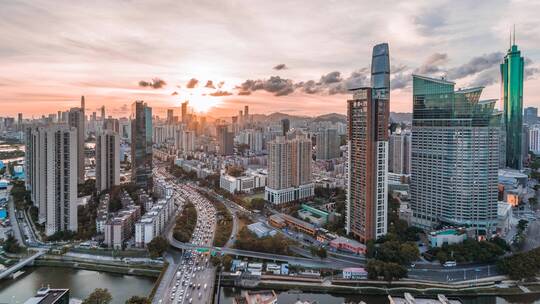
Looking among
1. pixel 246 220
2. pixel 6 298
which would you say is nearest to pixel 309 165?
pixel 246 220

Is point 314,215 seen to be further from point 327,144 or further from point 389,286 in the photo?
point 327,144

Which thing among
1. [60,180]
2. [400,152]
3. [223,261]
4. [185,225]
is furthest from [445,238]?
[60,180]

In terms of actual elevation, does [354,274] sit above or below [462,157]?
below

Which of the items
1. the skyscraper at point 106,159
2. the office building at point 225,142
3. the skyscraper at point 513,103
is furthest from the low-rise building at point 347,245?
the office building at point 225,142

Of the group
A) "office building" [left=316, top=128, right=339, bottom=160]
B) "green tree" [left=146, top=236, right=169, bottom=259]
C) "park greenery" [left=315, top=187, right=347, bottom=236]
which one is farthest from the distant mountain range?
"green tree" [left=146, top=236, right=169, bottom=259]

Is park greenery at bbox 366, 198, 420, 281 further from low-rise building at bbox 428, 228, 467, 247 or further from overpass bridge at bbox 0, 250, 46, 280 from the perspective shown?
overpass bridge at bbox 0, 250, 46, 280

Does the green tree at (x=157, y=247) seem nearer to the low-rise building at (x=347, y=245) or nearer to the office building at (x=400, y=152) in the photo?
the low-rise building at (x=347, y=245)
